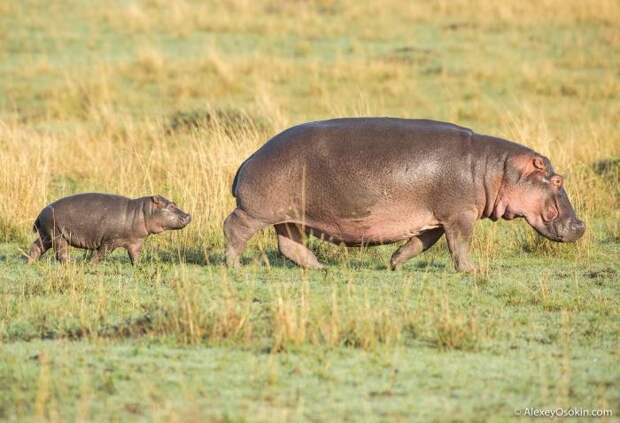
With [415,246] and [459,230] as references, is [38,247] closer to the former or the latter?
[415,246]

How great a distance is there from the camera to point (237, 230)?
7.11 meters

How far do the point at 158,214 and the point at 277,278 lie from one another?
42.5 inches

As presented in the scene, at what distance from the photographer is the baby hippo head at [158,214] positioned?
7586mm

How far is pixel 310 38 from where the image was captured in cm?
1942

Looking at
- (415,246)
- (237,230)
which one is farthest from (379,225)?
(237,230)

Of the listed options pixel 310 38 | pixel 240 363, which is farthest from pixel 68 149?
pixel 310 38

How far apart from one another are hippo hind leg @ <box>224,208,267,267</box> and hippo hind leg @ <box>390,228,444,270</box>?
84 centimetres

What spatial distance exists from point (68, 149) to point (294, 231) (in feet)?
15.0

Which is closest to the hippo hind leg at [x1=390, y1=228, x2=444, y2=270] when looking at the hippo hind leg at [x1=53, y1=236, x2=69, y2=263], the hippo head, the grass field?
the grass field

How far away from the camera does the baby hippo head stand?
24.9 feet

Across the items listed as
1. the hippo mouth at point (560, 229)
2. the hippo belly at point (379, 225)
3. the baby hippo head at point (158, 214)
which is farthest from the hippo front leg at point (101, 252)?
the hippo mouth at point (560, 229)

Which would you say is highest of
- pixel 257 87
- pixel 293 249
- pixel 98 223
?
pixel 98 223

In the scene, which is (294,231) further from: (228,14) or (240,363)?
(228,14)

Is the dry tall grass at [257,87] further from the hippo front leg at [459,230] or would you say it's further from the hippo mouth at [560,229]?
the hippo front leg at [459,230]
